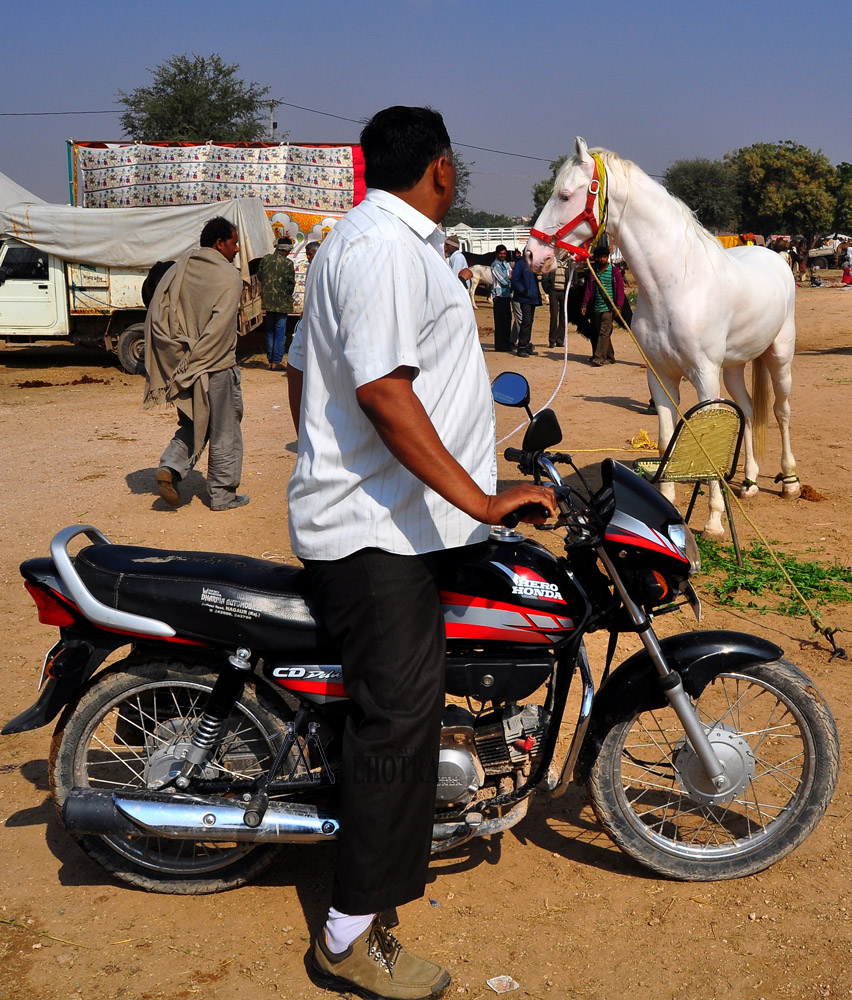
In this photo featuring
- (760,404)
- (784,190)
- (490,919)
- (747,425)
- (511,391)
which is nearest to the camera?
(511,391)

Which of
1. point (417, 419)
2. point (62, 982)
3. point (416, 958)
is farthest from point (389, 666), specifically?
point (62, 982)

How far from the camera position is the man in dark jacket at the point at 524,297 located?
1783 centimetres

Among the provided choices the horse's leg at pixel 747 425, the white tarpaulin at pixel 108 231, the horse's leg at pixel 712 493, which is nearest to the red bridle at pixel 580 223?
the horse's leg at pixel 712 493

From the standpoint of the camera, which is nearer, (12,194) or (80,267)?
(80,267)

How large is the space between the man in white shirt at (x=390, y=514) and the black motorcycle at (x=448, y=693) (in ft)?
0.66

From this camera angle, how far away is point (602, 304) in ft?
54.5

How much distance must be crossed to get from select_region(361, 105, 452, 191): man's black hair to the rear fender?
1.52 metres

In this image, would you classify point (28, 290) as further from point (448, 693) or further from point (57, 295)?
point (448, 693)

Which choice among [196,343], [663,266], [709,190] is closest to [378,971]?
[663,266]

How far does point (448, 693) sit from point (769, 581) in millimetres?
3464

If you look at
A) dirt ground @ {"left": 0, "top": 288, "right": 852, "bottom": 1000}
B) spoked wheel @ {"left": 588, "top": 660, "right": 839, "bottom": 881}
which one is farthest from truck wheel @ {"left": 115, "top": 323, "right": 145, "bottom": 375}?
spoked wheel @ {"left": 588, "top": 660, "right": 839, "bottom": 881}

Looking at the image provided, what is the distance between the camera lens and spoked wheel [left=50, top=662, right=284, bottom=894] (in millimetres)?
2826

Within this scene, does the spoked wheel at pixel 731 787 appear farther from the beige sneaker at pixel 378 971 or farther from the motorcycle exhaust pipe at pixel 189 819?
the motorcycle exhaust pipe at pixel 189 819

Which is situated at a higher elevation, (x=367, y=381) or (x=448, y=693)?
(x=367, y=381)
